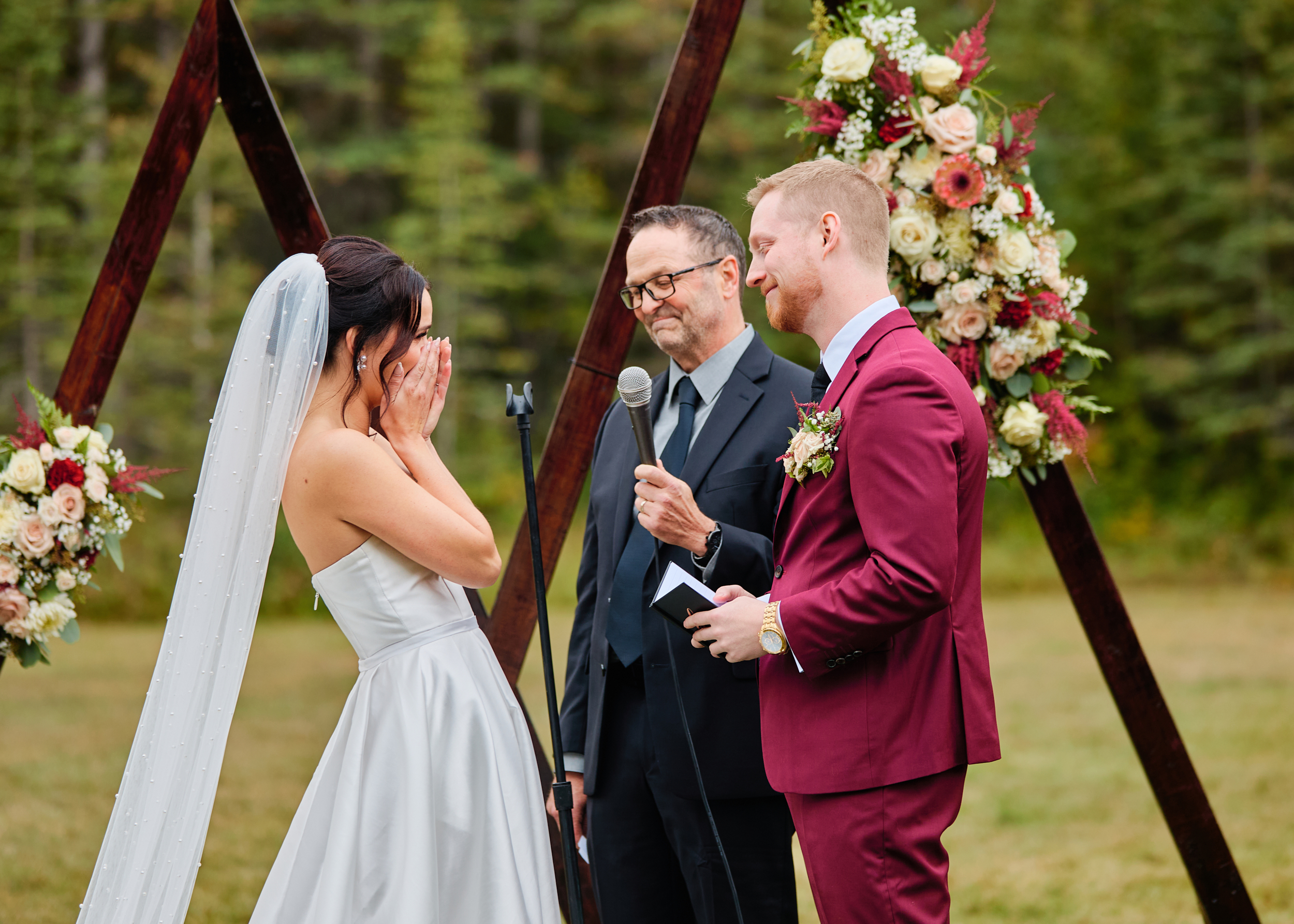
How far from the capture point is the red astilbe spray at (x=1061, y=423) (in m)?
3.61

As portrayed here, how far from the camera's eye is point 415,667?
2.79 metres

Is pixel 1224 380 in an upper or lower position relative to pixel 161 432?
upper

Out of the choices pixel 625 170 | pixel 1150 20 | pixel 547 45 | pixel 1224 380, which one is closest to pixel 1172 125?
pixel 1150 20

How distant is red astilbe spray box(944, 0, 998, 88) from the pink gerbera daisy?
0.32 m

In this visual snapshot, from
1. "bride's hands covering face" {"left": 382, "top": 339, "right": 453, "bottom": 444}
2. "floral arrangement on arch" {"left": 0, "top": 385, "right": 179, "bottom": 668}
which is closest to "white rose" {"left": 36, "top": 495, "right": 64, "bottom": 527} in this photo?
"floral arrangement on arch" {"left": 0, "top": 385, "right": 179, "bottom": 668}

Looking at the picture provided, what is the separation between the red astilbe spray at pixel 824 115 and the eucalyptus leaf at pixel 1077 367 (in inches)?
41.2

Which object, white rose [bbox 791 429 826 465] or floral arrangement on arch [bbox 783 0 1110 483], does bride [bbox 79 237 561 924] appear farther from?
floral arrangement on arch [bbox 783 0 1110 483]

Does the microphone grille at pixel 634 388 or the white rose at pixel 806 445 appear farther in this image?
the microphone grille at pixel 634 388

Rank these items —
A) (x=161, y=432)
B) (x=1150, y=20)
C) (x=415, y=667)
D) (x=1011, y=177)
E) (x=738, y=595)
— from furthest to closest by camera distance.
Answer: (x=1150, y=20) → (x=161, y=432) → (x=1011, y=177) → (x=415, y=667) → (x=738, y=595)

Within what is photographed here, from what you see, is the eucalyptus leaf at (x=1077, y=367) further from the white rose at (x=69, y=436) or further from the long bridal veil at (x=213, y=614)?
the white rose at (x=69, y=436)

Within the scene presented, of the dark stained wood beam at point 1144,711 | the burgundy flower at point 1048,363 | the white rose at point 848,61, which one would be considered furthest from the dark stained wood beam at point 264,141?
the dark stained wood beam at point 1144,711

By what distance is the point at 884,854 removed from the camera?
226cm

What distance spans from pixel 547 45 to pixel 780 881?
23.3 metres

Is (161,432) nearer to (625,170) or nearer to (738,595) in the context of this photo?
(625,170)
